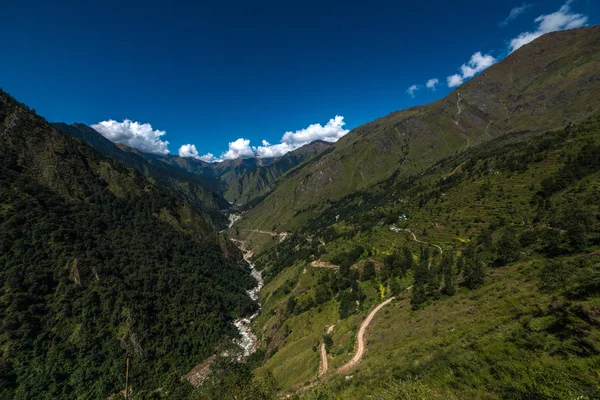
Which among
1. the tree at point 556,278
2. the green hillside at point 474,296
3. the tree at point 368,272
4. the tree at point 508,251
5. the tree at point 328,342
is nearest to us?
the green hillside at point 474,296

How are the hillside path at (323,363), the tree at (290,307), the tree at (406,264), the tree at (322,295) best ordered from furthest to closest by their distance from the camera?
the tree at (290,307) → the tree at (322,295) → the tree at (406,264) → the hillside path at (323,363)

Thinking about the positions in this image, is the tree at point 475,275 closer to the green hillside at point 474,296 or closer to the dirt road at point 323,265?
the green hillside at point 474,296

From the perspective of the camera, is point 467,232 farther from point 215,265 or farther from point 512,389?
point 215,265

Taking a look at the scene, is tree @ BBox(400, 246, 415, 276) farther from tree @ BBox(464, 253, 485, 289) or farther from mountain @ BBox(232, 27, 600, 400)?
tree @ BBox(464, 253, 485, 289)

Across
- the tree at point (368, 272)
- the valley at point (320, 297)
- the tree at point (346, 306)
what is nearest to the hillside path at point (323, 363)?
the valley at point (320, 297)

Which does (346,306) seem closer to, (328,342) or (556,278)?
(328,342)

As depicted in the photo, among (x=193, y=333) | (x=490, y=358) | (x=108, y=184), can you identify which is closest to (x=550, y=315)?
(x=490, y=358)

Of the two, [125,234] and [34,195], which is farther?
[125,234]

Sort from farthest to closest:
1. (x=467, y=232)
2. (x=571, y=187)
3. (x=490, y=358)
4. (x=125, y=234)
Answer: (x=125, y=234), (x=467, y=232), (x=571, y=187), (x=490, y=358)
